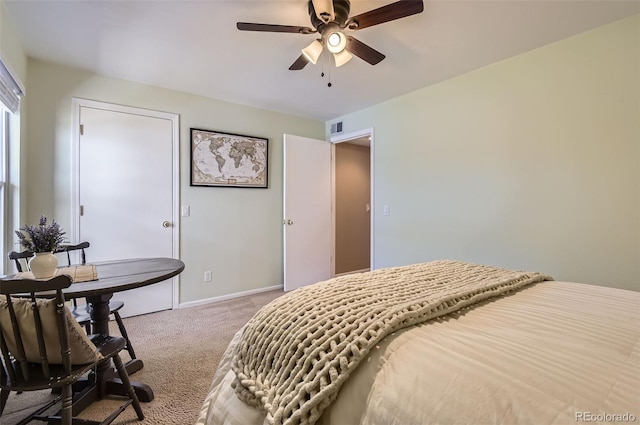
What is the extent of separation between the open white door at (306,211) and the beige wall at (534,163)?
1121 millimetres

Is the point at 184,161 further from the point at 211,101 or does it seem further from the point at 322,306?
the point at 322,306

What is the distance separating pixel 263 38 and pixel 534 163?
223 centimetres

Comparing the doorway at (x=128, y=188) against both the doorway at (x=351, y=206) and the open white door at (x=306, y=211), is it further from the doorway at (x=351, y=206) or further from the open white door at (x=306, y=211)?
the doorway at (x=351, y=206)

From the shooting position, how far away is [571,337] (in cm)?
77

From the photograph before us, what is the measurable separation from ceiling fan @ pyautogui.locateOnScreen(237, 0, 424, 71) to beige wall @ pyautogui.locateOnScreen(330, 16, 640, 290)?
1216 mm

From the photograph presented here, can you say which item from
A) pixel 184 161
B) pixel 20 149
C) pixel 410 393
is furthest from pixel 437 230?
pixel 20 149

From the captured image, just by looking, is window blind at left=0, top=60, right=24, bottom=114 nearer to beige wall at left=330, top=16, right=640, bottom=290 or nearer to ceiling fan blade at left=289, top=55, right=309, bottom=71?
ceiling fan blade at left=289, top=55, right=309, bottom=71

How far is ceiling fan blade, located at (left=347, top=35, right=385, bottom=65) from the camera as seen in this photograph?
178 cm

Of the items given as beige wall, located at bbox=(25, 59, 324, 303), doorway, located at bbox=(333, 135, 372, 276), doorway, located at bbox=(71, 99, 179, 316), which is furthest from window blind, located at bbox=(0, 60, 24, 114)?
doorway, located at bbox=(333, 135, 372, 276)

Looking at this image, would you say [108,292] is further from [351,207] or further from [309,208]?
[351,207]

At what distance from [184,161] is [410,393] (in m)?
3.07

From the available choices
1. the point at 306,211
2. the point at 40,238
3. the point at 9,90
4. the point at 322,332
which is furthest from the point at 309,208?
the point at 322,332

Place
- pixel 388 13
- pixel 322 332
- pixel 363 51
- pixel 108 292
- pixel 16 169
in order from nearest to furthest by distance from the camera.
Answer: pixel 322 332
pixel 108 292
pixel 388 13
pixel 363 51
pixel 16 169

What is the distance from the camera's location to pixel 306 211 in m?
3.72
